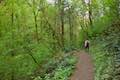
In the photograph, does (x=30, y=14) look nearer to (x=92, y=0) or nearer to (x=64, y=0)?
(x=64, y=0)

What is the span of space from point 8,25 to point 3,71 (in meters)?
7.43

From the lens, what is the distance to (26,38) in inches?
1013

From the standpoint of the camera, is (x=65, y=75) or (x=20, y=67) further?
(x=20, y=67)

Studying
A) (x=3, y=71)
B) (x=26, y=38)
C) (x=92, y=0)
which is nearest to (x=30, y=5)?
(x=26, y=38)

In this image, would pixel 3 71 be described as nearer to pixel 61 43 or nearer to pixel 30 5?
pixel 30 5

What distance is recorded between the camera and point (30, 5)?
30531mm

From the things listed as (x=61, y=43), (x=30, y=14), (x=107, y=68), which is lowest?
(x=61, y=43)

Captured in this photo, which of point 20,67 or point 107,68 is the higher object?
point 107,68

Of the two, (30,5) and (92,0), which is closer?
(30,5)

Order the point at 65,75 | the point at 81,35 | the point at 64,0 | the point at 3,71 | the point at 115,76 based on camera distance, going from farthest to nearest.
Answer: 1. the point at 81,35
2. the point at 64,0
3. the point at 3,71
4. the point at 65,75
5. the point at 115,76

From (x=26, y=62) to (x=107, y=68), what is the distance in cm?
1423

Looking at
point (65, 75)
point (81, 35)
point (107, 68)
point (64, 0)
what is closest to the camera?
point (107, 68)

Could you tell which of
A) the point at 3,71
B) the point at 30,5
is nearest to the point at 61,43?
the point at 30,5

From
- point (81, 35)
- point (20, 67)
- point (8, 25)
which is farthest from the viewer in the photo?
point (81, 35)
